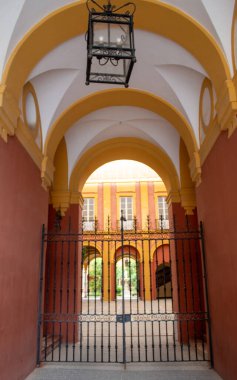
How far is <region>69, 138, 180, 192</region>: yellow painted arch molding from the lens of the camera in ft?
30.7

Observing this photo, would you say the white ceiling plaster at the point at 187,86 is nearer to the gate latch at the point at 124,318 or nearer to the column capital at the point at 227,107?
the column capital at the point at 227,107

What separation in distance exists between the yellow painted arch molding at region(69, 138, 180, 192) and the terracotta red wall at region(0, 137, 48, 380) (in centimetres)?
301

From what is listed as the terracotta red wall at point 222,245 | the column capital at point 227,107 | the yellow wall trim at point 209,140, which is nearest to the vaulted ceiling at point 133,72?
the column capital at point 227,107

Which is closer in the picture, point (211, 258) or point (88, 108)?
point (211, 258)

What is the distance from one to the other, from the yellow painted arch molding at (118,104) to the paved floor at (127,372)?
159 inches

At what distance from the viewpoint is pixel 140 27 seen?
5500 mm

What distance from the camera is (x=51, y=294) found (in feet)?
27.9

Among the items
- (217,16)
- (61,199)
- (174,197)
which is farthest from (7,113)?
(174,197)

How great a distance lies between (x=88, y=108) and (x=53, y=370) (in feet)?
17.4

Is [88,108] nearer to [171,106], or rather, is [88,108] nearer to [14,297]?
[171,106]

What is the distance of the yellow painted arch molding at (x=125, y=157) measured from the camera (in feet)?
30.7

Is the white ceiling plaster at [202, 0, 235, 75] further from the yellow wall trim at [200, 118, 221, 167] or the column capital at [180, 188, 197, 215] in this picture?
the column capital at [180, 188, 197, 215]

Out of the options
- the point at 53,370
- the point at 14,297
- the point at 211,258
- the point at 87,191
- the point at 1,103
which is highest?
the point at 87,191

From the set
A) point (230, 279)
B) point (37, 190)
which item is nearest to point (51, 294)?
point (37, 190)
